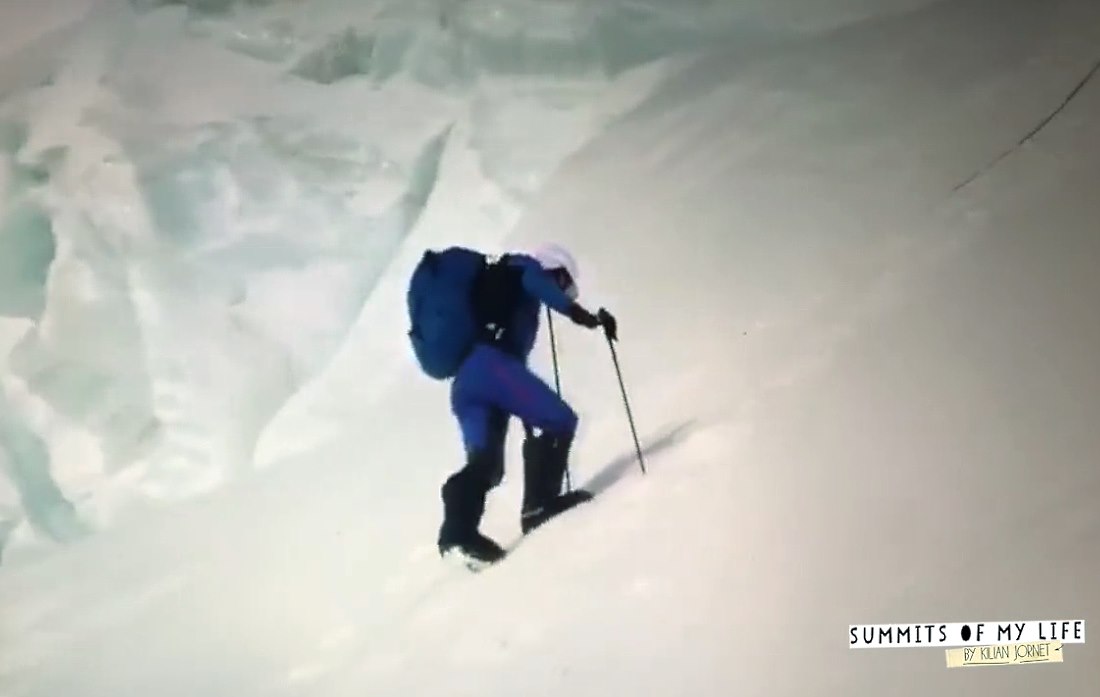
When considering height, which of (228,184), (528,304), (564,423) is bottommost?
(564,423)

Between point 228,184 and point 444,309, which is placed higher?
point 228,184

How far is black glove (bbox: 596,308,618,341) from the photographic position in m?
Result: 1.31

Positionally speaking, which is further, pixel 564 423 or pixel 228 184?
pixel 228 184

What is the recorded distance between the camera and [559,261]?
52.6 inches

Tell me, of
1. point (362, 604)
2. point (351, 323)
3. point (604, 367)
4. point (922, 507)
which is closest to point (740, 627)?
point (922, 507)

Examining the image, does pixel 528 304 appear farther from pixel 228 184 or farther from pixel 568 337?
pixel 228 184

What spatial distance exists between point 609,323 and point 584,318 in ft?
0.11

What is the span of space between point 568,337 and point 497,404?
13cm

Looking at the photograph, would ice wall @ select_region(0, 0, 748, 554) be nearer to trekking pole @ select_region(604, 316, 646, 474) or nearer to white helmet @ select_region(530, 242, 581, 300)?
white helmet @ select_region(530, 242, 581, 300)

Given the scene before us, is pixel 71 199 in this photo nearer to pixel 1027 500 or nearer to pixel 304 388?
pixel 304 388

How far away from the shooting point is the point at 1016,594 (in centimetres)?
116

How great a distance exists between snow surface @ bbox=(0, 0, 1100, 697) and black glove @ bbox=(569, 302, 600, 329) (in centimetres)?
3

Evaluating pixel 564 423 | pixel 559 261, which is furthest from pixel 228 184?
pixel 564 423

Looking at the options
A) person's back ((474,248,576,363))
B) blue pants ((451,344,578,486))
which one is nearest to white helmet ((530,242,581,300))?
person's back ((474,248,576,363))
